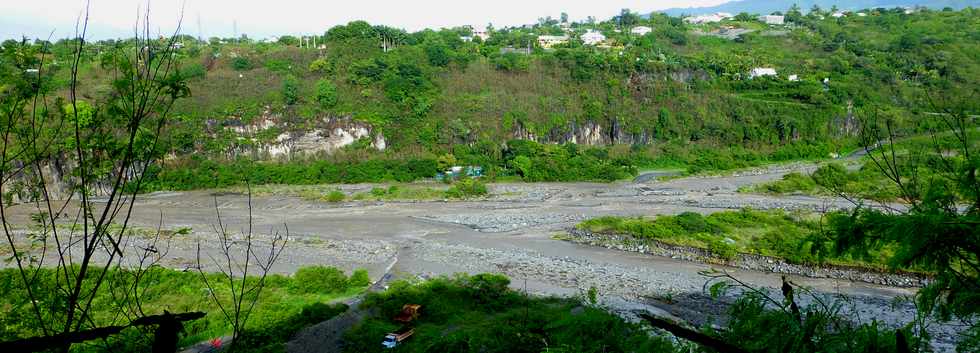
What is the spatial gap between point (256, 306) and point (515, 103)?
1134 inches

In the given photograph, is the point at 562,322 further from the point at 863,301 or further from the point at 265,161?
the point at 265,161

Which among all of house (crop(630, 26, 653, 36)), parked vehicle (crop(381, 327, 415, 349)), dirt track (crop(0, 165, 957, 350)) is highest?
house (crop(630, 26, 653, 36))

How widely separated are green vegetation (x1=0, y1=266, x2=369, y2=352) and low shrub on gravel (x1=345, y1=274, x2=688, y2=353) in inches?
44.8

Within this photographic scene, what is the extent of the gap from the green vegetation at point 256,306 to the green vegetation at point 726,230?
27.9ft

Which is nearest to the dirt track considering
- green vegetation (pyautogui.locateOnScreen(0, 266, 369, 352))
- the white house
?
green vegetation (pyautogui.locateOnScreen(0, 266, 369, 352))

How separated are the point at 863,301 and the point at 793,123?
28.7 meters

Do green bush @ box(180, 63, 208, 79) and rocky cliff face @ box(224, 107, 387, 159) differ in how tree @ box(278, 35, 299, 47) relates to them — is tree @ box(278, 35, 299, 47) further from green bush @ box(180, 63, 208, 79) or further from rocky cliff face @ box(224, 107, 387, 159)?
rocky cliff face @ box(224, 107, 387, 159)

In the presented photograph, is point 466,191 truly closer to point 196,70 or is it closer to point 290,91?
point 290,91

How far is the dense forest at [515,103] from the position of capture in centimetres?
3366

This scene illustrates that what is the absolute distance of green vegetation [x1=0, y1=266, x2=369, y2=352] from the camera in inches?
412

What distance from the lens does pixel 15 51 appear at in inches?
104

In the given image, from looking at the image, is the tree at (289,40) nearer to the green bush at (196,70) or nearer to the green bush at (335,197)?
the green bush at (196,70)

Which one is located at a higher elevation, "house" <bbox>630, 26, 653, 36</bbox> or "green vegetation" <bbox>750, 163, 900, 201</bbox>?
"house" <bbox>630, 26, 653, 36</bbox>

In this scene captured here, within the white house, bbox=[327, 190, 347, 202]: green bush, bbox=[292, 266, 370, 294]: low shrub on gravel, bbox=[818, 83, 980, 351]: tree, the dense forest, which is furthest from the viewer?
the white house
